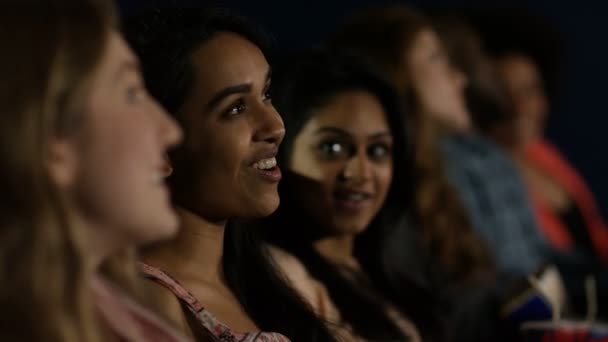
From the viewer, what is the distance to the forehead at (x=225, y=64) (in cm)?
108

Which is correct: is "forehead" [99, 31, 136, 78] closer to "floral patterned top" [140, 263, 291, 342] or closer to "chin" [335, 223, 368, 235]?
"floral patterned top" [140, 263, 291, 342]

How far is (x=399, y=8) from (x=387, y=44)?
0.34 feet

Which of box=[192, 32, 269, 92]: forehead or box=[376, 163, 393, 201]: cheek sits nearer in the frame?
box=[192, 32, 269, 92]: forehead

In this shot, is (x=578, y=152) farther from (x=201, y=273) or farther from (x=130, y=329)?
(x=130, y=329)

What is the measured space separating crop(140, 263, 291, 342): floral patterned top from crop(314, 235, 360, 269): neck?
1.39ft

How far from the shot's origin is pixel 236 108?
109cm

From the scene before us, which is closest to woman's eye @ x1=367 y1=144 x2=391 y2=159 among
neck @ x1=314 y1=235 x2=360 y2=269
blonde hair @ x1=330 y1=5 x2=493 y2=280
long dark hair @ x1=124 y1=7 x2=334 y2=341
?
neck @ x1=314 y1=235 x2=360 y2=269

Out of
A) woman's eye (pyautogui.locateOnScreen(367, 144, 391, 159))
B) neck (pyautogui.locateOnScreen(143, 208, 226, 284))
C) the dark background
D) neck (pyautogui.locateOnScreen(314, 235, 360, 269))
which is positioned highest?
the dark background

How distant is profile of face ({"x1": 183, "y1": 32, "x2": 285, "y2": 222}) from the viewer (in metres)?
1.08

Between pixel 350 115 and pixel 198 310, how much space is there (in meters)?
0.44

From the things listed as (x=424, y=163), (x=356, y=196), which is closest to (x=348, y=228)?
(x=356, y=196)

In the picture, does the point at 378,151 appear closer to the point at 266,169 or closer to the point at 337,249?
the point at 337,249

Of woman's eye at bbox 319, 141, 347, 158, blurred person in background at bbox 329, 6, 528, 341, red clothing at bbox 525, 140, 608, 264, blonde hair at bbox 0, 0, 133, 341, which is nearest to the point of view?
blonde hair at bbox 0, 0, 133, 341

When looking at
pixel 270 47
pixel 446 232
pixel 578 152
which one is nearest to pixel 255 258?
pixel 270 47
